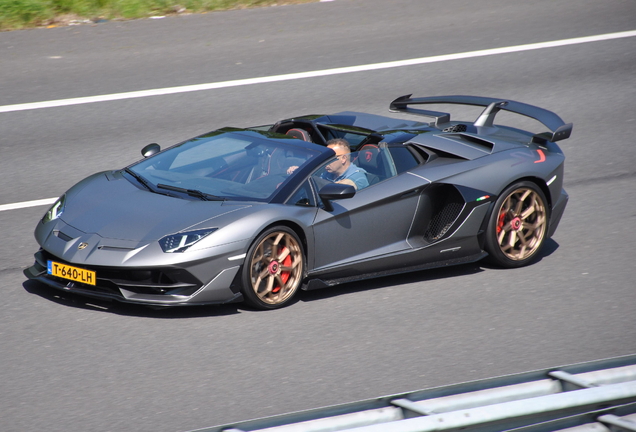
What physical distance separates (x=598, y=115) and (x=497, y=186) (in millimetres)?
4685

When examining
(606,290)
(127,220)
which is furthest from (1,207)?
(606,290)

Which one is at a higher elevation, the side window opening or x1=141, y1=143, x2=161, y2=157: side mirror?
x1=141, y1=143, x2=161, y2=157: side mirror

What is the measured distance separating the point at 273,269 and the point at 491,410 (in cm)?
282

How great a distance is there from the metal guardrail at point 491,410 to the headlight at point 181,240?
2382 mm

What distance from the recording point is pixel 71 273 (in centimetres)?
607

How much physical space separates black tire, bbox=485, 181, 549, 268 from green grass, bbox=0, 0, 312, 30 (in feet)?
28.1

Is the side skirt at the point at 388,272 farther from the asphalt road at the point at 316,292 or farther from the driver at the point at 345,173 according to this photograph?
the driver at the point at 345,173

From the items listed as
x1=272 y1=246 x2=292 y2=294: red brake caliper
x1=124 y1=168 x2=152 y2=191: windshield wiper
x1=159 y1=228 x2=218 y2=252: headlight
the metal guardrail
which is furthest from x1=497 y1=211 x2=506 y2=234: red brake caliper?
the metal guardrail

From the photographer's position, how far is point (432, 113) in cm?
849

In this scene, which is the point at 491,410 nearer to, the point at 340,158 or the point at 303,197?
the point at 303,197

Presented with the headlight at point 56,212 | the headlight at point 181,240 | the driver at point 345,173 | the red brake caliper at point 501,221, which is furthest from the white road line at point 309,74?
the headlight at point 181,240

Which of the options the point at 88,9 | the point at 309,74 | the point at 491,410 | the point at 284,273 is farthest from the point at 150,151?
the point at 88,9

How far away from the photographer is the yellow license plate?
599 centimetres

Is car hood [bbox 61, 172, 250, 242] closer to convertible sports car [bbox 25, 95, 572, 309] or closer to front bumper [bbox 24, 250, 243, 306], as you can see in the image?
convertible sports car [bbox 25, 95, 572, 309]
